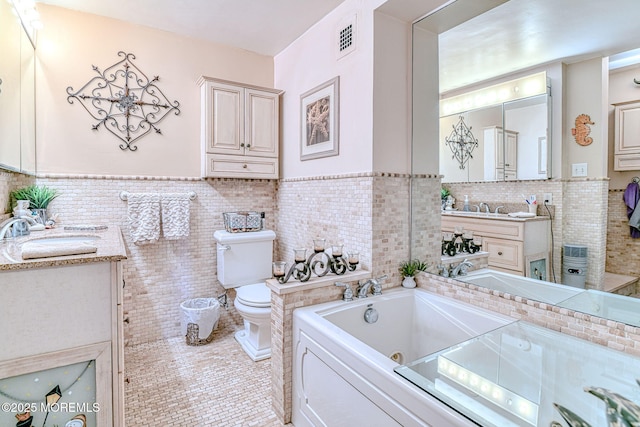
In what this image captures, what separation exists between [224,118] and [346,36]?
1.25 meters

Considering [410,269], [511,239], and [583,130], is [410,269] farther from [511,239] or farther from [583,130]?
[583,130]

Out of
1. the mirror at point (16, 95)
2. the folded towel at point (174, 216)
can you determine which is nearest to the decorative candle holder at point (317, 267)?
the folded towel at point (174, 216)

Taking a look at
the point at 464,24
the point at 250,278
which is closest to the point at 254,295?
the point at 250,278

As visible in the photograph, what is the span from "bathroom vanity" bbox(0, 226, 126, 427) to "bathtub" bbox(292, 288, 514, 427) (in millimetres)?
861

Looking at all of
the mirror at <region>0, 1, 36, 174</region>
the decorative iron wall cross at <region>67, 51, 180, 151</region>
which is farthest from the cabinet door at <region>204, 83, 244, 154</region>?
the mirror at <region>0, 1, 36, 174</region>

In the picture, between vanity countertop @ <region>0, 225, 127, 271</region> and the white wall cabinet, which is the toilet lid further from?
the white wall cabinet

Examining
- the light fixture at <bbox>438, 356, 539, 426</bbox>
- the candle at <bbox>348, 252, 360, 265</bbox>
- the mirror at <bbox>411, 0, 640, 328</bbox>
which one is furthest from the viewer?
the candle at <bbox>348, 252, 360, 265</bbox>

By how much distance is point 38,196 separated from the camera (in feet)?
7.26

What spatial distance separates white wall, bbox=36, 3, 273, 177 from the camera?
2334mm

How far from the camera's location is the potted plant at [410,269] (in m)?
2.18

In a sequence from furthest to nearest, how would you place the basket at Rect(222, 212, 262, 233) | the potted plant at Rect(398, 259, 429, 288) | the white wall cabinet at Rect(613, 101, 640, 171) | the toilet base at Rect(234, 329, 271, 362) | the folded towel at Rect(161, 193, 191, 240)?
the basket at Rect(222, 212, 262, 233), the folded towel at Rect(161, 193, 191, 240), the toilet base at Rect(234, 329, 271, 362), the potted plant at Rect(398, 259, 429, 288), the white wall cabinet at Rect(613, 101, 640, 171)

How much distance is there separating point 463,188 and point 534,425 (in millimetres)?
1566

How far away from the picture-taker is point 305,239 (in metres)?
2.77

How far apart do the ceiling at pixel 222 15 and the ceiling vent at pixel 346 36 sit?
187mm
